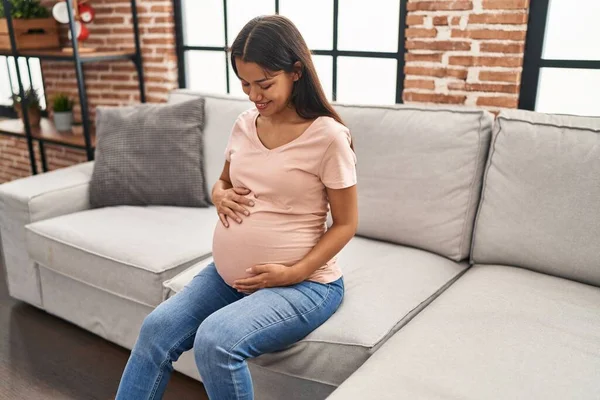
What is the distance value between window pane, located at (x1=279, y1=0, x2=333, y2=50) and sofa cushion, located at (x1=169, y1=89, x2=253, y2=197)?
20.6 inches

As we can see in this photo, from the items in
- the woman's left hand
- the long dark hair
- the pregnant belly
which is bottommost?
the woman's left hand

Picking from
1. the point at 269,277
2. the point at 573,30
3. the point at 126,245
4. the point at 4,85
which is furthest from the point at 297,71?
the point at 4,85

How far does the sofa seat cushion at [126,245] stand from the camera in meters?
1.86

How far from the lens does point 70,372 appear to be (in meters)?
2.00

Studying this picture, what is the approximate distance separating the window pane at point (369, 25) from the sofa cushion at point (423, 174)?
60 centimetres

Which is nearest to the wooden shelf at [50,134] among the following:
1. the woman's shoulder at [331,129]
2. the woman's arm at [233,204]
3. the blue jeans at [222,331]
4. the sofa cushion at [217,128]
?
the sofa cushion at [217,128]

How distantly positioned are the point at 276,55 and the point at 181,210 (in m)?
1.19

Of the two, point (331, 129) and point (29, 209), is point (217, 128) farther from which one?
point (331, 129)

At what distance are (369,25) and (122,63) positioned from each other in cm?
159

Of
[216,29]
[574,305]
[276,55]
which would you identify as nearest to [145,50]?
[216,29]

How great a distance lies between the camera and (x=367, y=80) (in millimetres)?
2598

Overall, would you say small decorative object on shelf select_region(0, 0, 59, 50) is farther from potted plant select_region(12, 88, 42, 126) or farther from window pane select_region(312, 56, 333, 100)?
window pane select_region(312, 56, 333, 100)

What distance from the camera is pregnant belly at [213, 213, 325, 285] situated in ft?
4.55

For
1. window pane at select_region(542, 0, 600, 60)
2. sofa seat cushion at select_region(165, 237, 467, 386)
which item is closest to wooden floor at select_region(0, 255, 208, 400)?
A: sofa seat cushion at select_region(165, 237, 467, 386)
